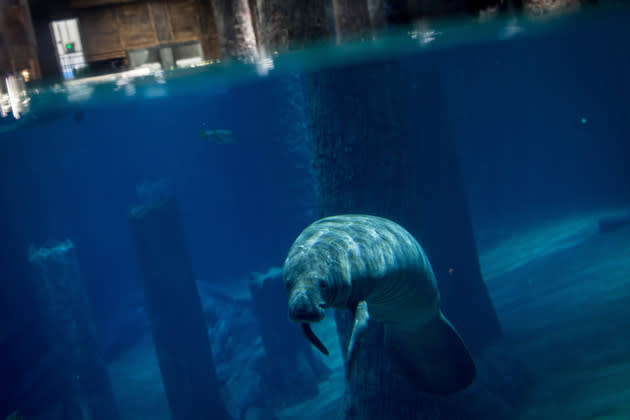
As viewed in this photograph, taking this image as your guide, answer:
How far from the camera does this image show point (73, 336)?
472 inches

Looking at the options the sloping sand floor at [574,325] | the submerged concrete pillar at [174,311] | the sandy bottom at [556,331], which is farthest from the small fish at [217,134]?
the sloping sand floor at [574,325]

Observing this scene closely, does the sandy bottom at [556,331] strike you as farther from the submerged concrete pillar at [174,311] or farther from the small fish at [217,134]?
the small fish at [217,134]

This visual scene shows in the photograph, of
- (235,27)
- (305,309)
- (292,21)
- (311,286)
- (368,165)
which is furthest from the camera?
(235,27)

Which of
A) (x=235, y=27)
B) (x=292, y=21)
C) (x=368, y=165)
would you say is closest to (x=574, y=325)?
(x=368, y=165)

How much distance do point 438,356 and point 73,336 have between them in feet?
34.5

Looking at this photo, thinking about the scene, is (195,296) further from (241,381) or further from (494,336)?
(494,336)

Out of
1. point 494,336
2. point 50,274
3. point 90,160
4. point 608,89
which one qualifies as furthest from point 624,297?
point 90,160

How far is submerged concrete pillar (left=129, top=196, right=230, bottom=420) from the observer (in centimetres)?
1002

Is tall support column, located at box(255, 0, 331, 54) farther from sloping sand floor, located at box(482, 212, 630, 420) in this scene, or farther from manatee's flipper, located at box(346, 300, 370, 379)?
sloping sand floor, located at box(482, 212, 630, 420)

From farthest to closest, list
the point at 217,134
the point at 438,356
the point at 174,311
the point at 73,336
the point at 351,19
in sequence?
the point at 73,336, the point at 217,134, the point at 174,311, the point at 351,19, the point at 438,356

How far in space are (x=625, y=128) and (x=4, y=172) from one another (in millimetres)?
41994

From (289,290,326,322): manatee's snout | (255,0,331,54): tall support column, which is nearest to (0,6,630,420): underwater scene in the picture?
(289,290,326,322): manatee's snout

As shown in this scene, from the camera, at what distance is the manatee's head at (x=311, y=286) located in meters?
3.09

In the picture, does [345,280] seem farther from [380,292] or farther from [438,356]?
[438,356]
